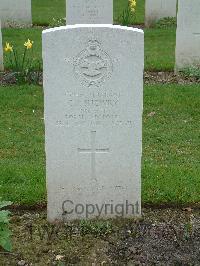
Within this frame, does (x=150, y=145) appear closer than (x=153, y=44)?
Yes

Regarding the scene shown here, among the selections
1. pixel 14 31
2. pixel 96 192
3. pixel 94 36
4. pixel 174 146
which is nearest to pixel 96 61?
pixel 94 36

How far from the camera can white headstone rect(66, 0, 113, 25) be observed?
9.94 metres

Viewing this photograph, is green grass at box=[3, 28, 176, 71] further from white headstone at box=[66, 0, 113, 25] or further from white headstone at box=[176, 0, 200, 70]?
white headstone at box=[66, 0, 113, 25]

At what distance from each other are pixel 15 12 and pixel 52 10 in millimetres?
2545

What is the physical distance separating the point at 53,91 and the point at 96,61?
15.6 inches

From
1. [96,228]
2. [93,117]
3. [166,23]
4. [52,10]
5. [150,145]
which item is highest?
[52,10]

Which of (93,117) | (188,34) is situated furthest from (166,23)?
(93,117)

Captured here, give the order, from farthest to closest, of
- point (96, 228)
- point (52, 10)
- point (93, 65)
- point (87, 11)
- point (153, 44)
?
point (52, 10) < point (153, 44) < point (87, 11) < point (96, 228) < point (93, 65)

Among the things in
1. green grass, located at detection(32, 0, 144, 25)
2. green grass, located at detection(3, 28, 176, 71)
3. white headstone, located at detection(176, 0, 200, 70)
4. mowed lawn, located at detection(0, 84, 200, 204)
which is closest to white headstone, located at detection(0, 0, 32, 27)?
green grass, located at detection(32, 0, 144, 25)

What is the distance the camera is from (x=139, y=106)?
418cm

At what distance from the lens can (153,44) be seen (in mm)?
11734

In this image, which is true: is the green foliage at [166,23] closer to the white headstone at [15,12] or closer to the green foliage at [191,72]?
the white headstone at [15,12]

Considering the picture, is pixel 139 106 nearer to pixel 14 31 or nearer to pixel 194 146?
pixel 194 146

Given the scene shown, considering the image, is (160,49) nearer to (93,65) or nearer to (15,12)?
(15,12)
